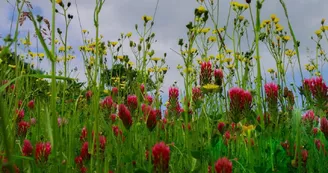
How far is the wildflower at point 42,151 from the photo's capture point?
1.47 meters

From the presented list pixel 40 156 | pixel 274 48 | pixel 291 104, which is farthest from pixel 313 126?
pixel 40 156

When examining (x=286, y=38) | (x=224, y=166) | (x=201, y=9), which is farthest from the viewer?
(x=286, y=38)

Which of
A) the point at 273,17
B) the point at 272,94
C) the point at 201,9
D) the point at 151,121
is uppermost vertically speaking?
the point at 273,17

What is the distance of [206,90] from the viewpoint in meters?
1.92

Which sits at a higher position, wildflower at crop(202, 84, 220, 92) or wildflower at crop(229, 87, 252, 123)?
wildflower at crop(202, 84, 220, 92)

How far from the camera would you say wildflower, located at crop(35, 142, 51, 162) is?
1.47 meters

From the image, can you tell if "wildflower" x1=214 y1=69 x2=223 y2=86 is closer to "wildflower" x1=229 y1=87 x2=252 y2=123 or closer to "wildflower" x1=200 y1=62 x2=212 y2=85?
"wildflower" x1=200 y1=62 x2=212 y2=85

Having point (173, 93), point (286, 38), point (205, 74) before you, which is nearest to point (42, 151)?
point (205, 74)

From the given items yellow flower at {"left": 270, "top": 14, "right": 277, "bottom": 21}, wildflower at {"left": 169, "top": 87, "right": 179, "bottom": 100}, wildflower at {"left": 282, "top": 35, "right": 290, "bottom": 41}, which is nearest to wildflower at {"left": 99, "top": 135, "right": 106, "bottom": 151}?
wildflower at {"left": 169, "top": 87, "right": 179, "bottom": 100}

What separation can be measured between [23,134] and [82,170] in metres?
0.49

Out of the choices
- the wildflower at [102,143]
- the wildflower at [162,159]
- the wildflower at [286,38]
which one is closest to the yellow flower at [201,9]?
the wildflower at [102,143]

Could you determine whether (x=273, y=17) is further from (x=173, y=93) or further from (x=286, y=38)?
(x=173, y=93)

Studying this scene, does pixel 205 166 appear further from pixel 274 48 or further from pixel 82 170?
pixel 274 48

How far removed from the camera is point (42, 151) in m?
1.47
